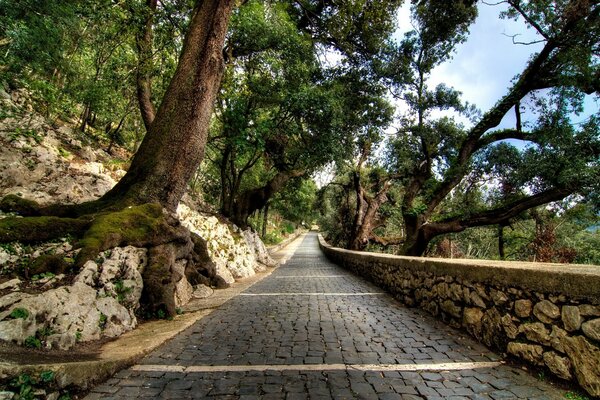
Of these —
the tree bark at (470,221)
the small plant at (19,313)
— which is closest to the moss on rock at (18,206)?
the small plant at (19,313)

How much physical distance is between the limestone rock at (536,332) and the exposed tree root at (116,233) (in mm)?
4916

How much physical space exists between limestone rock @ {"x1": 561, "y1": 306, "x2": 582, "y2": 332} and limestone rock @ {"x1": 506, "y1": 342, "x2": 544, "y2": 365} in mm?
446

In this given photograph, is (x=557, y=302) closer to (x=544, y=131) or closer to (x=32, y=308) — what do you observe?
(x=32, y=308)

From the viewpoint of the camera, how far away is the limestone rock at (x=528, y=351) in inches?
118

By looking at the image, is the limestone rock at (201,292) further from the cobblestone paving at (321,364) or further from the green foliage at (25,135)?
the green foliage at (25,135)

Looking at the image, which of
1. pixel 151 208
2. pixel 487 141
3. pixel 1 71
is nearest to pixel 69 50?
pixel 1 71

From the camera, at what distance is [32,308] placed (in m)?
3.15

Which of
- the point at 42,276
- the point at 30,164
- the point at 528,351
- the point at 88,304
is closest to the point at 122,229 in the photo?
the point at 42,276

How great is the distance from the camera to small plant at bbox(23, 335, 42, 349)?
293 cm

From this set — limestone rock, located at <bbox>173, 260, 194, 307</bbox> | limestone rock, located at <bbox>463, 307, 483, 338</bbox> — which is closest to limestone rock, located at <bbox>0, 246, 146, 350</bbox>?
limestone rock, located at <bbox>173, 260, 194, 307</bbox>

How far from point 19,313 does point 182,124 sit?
13.1 ft

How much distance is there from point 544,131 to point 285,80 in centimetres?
800

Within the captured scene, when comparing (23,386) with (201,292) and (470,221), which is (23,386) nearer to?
(201,292)

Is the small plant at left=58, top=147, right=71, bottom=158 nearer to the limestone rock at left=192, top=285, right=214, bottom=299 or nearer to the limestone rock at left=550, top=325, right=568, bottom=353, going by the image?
the limestone rock at left=192, top=285, right=214, bottom=299
